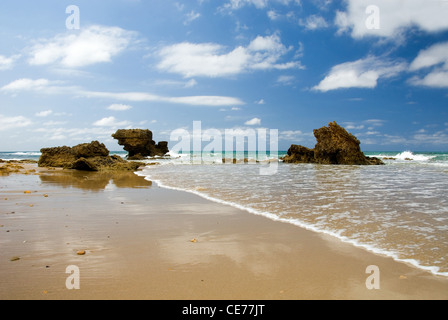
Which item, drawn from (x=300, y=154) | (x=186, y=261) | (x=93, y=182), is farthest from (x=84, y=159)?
(x=300, y=154)

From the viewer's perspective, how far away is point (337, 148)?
103ft

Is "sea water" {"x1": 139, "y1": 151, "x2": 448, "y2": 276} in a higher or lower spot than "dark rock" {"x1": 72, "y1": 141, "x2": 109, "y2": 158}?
lower

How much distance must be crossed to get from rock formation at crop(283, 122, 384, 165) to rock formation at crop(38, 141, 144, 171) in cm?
2063

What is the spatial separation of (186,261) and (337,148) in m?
30.6

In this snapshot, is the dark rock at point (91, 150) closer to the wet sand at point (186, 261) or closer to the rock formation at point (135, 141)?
the wet sand at point (186, 261)

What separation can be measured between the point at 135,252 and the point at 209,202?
4.21 metres

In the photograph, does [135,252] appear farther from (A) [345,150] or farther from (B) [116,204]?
(A) [345,150]

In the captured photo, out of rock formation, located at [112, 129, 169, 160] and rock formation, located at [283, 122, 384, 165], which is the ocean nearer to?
rock formation, located at [283, 122, 384, 165]

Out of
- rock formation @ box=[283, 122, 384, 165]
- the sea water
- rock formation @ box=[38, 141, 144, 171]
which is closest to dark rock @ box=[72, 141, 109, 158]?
rock formation @ box=[38, 141, 144, 171]

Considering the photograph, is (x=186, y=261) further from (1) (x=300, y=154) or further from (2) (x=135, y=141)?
(2) (x=135, y=141)

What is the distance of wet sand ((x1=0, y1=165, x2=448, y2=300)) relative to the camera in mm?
2891
